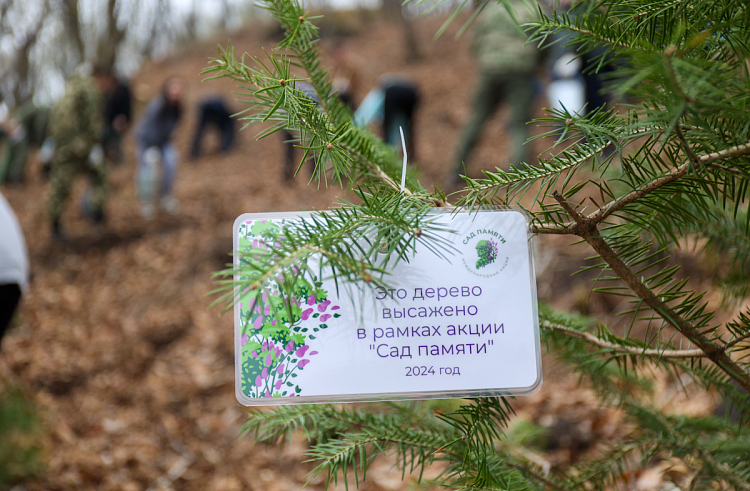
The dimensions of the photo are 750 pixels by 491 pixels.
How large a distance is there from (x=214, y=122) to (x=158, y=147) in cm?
260

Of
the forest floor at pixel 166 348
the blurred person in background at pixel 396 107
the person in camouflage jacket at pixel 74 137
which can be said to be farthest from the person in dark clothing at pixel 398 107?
the person in camouflage jacket at pixel 74 137

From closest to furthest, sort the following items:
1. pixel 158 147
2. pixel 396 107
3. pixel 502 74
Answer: pixel 502 74
pixel 396 107
pixel 158 147

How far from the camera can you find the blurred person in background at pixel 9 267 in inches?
61.8

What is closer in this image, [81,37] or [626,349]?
[626,349]

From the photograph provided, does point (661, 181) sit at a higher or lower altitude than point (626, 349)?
higher

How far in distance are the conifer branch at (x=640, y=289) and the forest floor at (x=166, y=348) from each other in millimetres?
290

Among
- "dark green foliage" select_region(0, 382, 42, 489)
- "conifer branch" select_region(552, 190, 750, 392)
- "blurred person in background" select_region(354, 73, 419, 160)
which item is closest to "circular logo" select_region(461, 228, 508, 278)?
"conifer branch" select_region(552, 190, 750, 392)

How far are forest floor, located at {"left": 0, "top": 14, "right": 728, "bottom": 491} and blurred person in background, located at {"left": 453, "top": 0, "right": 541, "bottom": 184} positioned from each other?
0.72 metres

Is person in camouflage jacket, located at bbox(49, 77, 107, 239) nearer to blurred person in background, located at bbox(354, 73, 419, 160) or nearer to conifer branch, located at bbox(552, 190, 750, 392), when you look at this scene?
blurred person in background, located at bbox(354, 73, 419, 160)

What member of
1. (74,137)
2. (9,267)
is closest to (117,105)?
(74,137)

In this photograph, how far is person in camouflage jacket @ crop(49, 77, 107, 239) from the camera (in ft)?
14.2

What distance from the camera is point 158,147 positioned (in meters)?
5.11

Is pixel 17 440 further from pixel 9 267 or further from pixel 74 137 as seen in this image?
pixel 74 137

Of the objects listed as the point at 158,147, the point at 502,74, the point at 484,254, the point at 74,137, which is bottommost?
the point at 484,254
